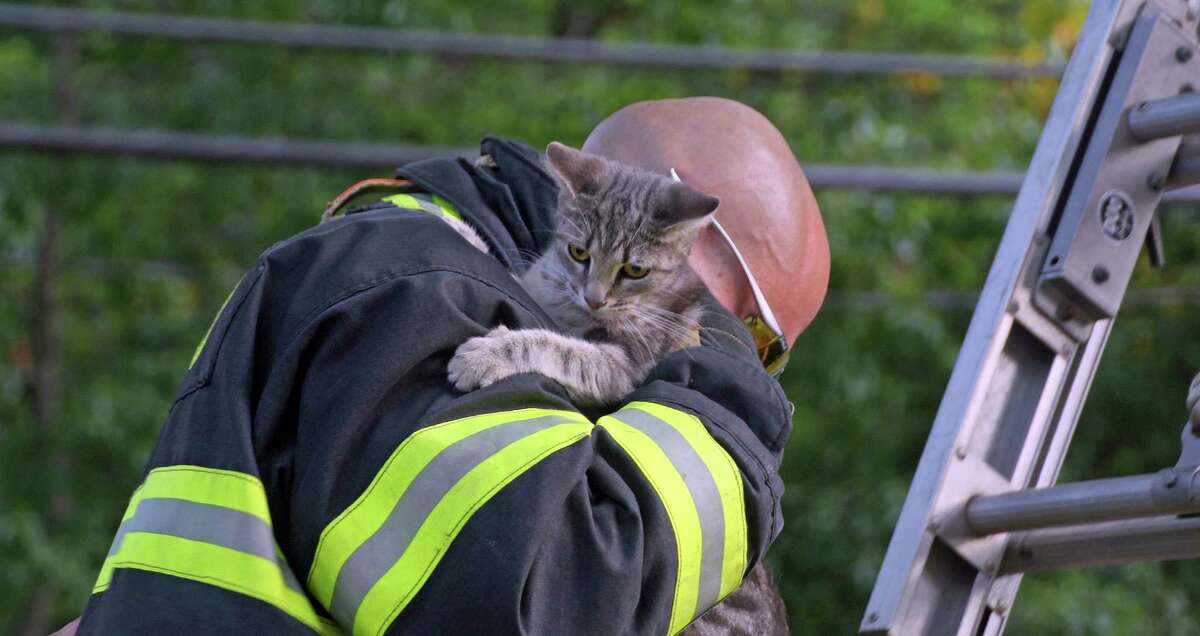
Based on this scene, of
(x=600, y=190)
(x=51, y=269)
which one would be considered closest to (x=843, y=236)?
(x=51, y=269)

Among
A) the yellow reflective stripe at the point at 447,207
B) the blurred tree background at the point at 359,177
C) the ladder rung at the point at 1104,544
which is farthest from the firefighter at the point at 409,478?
the blurred tree background at the point at 359,177

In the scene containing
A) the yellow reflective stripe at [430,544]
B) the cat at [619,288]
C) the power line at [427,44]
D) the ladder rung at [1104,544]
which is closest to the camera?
the yellow reflective stripe at [430,544]

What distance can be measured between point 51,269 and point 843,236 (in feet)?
18.8

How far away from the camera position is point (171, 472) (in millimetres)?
2498

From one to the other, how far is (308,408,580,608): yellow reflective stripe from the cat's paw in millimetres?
137

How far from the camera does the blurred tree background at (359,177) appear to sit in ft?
36.8

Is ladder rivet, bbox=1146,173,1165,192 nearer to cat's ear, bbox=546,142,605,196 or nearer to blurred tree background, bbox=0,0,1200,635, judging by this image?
cat's ear, bbox=546,142,605,196

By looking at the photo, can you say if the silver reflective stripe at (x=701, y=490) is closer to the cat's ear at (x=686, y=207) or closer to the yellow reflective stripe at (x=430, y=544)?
the yellow reflective stripe at (x=430, y=544)

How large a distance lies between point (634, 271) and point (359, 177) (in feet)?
22.9

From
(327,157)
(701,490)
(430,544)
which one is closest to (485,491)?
(430,544)

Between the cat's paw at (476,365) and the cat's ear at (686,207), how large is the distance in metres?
0.75

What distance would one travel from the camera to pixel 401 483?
7.77ft

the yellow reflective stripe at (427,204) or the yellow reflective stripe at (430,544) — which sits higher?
the yellow reflective stripe at (427,204)

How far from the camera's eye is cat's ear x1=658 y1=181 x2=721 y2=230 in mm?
3236
